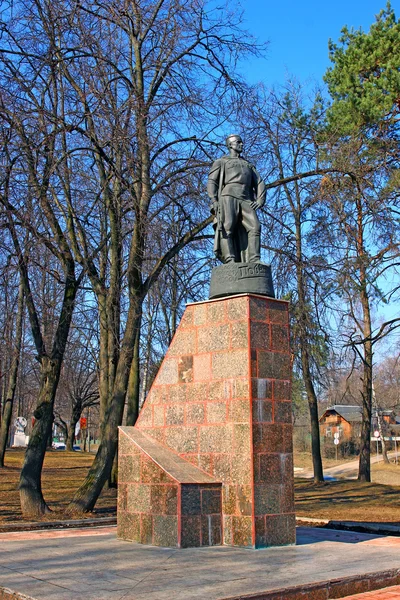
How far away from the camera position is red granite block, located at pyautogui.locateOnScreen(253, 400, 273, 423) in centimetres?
826

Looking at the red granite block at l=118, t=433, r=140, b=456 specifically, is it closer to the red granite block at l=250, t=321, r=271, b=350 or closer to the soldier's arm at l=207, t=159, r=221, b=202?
the red granite block at l=250, t=321, r=271, b=350

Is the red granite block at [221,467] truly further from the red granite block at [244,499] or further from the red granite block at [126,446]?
the red granite block at [126,446]

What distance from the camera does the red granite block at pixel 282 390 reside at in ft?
28.2

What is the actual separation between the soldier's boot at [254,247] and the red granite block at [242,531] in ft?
11.3

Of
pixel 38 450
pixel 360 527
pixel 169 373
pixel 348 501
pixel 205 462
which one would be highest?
pixel 169 373

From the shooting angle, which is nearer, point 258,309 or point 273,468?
point 273,468

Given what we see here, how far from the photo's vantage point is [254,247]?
9398 mm

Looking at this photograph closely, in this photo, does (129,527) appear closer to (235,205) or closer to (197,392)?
(197,392)

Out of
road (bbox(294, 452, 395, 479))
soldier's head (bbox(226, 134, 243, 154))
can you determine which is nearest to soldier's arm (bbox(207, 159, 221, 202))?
soldier's head (bbox(226, 134, 243, 154))

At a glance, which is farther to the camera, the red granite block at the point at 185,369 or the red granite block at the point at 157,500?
the red granite block at the point at 185,369

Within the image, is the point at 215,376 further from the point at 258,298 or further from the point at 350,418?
the point at 350,418

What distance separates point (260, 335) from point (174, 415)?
1716 mm

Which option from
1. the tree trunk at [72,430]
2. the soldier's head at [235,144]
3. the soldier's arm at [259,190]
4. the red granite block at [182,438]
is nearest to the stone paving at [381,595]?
the red granite block at [182,438]

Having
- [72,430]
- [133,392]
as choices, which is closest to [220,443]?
[133,392]
